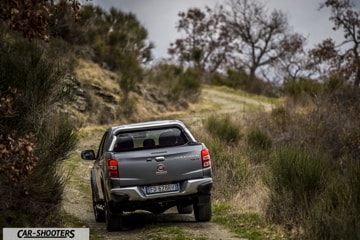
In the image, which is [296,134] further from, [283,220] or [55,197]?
[55,197]

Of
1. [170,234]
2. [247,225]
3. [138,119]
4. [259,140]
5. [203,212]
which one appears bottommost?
[247,225]

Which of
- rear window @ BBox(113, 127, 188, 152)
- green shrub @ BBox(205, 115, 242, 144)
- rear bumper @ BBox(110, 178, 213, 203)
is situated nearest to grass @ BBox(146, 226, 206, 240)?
rear bumper @ BBox(110, 178, 213, 203)

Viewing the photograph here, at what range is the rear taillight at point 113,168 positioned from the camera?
10664 millimetres

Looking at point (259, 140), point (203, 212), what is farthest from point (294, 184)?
point (259, 140)

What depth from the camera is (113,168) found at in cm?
1068

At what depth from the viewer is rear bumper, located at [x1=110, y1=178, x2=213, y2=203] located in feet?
Result: 34.9

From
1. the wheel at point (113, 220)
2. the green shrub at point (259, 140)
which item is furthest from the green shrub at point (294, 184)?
the green shrub at point (259, 140)

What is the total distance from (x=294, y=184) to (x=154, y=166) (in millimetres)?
2885

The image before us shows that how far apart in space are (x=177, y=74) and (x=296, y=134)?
20.1 m

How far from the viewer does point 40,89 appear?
11602mm

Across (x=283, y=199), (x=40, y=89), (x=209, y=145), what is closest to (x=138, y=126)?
(x=40, y=89)

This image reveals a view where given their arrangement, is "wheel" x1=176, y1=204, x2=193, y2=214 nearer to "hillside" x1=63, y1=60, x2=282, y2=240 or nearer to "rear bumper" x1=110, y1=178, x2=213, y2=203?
"hillside" x1=63, y1=60, x2=282, y2=240

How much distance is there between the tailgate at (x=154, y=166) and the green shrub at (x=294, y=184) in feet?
6.25

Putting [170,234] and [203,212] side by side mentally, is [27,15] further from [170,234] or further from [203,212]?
[203,212]
